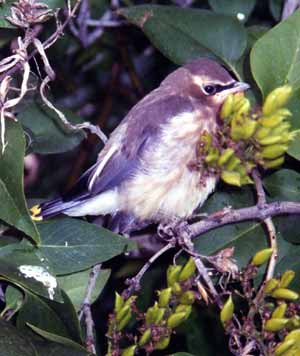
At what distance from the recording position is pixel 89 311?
2711mm

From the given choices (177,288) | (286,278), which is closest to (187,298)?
(177,288)

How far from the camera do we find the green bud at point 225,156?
230cm

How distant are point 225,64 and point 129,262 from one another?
980 millimetres

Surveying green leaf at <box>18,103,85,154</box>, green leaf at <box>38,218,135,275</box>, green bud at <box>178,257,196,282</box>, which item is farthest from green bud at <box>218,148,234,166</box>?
green leaf at <box>18,103,85,154</box>

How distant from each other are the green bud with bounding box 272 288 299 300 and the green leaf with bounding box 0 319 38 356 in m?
0.58

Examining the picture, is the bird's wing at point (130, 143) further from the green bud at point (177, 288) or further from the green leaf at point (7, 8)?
the green bud at point (177, 288)

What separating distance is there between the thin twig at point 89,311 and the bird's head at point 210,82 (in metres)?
0.76

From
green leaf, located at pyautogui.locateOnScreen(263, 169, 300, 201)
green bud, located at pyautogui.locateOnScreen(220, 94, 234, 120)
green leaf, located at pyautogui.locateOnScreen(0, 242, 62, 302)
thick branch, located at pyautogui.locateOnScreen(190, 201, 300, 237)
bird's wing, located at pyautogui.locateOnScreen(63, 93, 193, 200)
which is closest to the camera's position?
green bud, located at pyautogui.locateOnScreen(220, 94, 234, 120)

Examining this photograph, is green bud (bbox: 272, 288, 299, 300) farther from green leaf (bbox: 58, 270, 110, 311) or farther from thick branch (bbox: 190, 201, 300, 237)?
green leaf (bbox: 58, 270, 110, 311)

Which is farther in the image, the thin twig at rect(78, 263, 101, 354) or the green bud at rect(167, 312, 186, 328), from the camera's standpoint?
the thin twig at rect(78, 263, 101, 354)

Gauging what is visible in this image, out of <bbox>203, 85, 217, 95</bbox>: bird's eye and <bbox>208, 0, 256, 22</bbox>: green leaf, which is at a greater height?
<bbox>208, 0, 256, 22</bbox>: green leaf

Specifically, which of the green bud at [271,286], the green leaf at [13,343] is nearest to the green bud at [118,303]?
the green leaf at [13,343]

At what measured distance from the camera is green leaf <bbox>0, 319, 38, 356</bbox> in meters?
2.33

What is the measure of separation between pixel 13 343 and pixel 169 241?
0.70 meters
